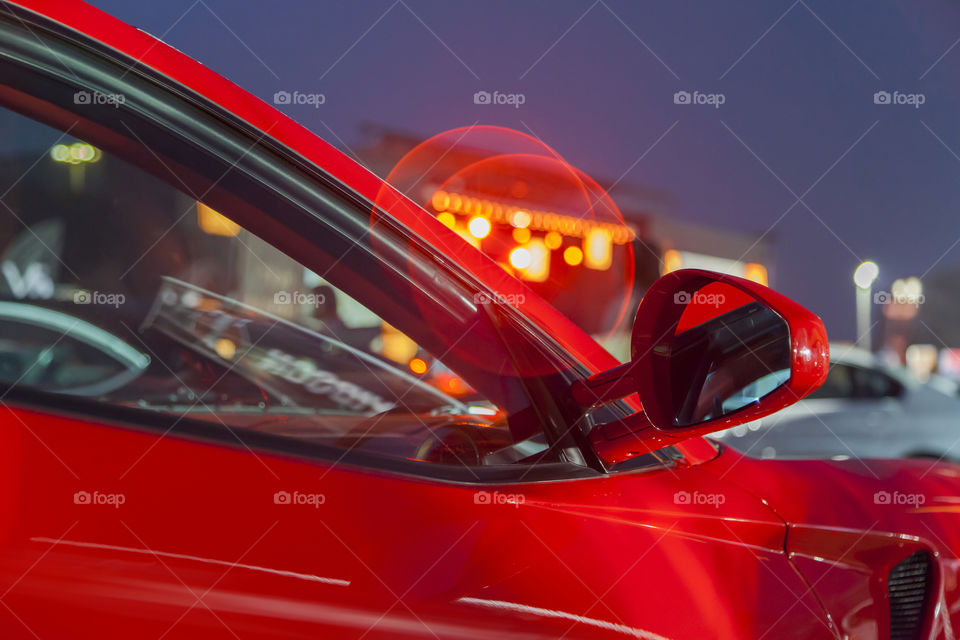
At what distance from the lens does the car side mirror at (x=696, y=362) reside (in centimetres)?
102

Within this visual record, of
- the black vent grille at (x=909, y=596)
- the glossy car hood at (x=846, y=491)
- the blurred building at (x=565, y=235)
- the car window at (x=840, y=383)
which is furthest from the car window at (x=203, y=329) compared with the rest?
the car window at (x=840, y=383)

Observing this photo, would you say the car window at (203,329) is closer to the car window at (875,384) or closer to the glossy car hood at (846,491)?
the glossy car hood at (846,491)

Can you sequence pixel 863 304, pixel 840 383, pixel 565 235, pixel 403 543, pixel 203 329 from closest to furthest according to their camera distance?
pixel 403 543 → pixel 203 329 → pixel 840 383 → pixel 565 235 → pixel 863 304

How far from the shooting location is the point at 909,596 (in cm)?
131

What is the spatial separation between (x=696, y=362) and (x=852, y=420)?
25.8 ft

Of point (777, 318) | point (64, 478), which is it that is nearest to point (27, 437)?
point (64, 478)

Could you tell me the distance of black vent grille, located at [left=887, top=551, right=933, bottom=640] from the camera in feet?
4.23

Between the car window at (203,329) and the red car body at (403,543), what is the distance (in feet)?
0.35

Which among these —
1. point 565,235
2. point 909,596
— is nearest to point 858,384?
point 565,235

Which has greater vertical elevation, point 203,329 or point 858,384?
point 858,384

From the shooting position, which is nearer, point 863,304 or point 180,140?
point 180,140

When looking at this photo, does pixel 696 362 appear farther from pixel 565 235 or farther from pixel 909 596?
pixel 565 235

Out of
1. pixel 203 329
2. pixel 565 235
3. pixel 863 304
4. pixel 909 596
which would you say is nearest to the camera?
pixel 909 596

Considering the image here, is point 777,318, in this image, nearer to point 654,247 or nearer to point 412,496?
point 412,496
